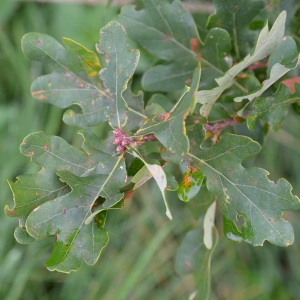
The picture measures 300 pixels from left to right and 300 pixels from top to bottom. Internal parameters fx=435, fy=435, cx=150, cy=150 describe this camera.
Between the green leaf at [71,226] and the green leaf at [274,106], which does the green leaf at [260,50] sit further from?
the green leaf at [71,226]

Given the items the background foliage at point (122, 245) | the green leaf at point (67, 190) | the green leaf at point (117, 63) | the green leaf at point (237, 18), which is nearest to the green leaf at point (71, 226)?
the green leaf at point (67, 190)

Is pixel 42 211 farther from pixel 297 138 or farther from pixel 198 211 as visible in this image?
pixel 297 138

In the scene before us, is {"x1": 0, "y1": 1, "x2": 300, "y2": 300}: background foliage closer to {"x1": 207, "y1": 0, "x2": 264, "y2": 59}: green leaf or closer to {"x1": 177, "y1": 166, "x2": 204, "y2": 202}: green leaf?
{"x1": 207, "y1": 0, "x2": 264, "y2": 59}: green leaf

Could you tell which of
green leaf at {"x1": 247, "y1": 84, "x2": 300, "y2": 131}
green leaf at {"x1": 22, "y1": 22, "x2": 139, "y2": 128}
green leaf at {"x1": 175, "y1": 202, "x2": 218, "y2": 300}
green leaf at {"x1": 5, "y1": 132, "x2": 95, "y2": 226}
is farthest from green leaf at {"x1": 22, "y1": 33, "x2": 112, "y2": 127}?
green leaf at {"x1": 175, "y1": 202, "x2": 218, "y2": 300}

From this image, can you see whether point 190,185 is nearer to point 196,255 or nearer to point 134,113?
point 134,113

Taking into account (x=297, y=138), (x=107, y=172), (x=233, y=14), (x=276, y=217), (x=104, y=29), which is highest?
(x=104, y=29)

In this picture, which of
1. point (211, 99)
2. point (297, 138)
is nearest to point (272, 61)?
point (211, 99)

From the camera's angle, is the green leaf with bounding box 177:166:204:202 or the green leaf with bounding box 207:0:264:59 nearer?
the green leaf with bounding box 177:166:204:202

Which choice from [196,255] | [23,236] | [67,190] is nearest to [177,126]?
[67,190]
